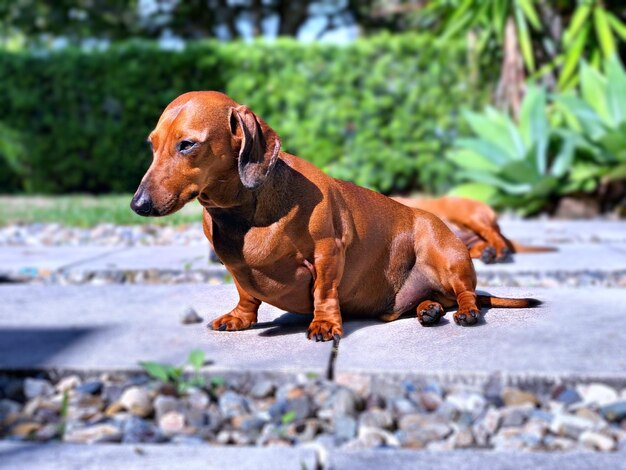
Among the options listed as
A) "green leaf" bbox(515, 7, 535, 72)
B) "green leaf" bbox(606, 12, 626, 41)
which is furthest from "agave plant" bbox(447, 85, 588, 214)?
"green leaf" bbox(606, 12, 626, 41)

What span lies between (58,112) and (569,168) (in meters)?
6.94

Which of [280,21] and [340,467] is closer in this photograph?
[340,467]

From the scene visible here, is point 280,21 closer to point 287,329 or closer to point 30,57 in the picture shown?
point 30,57

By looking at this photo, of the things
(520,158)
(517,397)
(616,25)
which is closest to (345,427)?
(517,397)

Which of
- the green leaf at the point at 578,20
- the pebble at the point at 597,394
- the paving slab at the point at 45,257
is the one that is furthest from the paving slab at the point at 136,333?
the green leaf at the point at 578,20

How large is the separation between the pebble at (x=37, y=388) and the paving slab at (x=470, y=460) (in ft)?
1.82

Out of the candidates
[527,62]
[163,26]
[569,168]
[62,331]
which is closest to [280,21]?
[163,26]

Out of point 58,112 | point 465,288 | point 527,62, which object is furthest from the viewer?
point 58,112

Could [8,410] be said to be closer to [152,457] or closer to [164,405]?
[164,405]

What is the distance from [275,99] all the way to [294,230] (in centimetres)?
868

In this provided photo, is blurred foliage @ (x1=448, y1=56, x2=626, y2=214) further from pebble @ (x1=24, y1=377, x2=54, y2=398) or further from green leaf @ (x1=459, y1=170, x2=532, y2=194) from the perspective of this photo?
pebble @ (x1=24, y1=377, x2=54, y2=398)

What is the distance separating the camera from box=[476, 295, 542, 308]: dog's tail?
0.84 m

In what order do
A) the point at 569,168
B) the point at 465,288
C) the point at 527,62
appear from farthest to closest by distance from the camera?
the point at 527,62 < the point at 569,168 < the point at 465,288

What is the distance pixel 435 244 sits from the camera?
861 mm
